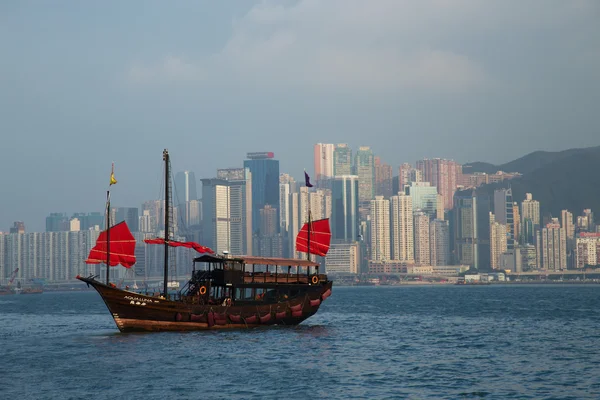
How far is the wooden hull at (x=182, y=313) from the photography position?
65.6 metres

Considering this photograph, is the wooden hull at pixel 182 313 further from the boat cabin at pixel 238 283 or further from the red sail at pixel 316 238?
the red sail at pixel 316 238

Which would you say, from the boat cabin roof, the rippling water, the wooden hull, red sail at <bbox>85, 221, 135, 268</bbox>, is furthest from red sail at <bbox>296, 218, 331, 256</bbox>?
red sail at <bbox>85, 221, 135, 268</bbox>

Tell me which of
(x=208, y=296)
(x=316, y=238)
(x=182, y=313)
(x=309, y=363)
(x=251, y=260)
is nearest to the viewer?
(x=309, y=363)

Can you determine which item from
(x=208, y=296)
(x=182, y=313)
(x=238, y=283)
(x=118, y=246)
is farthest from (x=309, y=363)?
(x=118, y=246)

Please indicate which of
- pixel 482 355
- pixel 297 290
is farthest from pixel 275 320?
pixel 482 355

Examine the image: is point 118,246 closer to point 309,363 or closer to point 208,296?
point 208,296

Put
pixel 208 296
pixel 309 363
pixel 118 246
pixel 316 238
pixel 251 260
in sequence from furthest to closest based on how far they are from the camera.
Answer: pixel 316 238, pixel 251 260, pixel 208 296, pixel 118 246, pixel 309 363

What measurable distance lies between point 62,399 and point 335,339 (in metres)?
28.1

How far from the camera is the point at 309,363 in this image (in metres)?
52.2

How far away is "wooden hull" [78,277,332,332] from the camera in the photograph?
65.6 metres

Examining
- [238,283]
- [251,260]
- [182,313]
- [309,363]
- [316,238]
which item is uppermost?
[316,238]

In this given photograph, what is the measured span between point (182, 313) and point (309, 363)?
58.1 ft

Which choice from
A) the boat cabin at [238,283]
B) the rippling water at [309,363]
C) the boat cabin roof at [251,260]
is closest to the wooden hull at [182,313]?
the boat cabin at [238,283]

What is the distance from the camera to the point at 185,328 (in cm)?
6781
